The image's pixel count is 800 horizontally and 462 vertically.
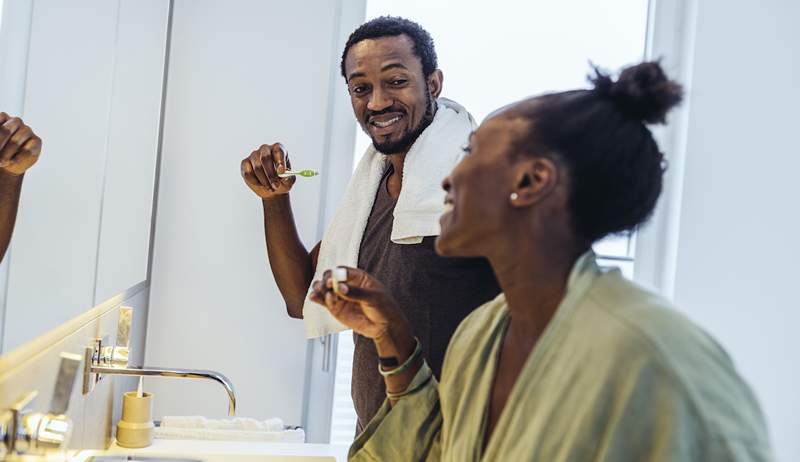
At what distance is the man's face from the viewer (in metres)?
1.51

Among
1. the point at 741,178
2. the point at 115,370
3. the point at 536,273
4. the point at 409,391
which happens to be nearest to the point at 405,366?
the point at 409,391

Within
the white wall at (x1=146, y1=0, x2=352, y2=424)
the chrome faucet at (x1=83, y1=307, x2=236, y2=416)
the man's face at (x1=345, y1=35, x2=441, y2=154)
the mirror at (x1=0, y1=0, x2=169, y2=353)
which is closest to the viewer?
the mirror at (x1=0, y1=0, x2=169, y2=353)

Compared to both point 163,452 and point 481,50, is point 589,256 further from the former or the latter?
point 481,50

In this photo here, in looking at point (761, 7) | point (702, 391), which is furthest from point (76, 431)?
point (761, 7)

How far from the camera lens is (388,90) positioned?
1.51 m

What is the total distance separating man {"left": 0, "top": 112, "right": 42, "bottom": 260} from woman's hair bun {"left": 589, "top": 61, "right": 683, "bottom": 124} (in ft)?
2.10

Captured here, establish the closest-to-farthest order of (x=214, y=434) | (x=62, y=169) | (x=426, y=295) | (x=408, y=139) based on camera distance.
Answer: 1. (x=62, y=169)
2. (x=426, y=295)
3. (x=408, y=139)
4. (x=214, y=434)

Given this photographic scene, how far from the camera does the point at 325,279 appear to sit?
105 cm

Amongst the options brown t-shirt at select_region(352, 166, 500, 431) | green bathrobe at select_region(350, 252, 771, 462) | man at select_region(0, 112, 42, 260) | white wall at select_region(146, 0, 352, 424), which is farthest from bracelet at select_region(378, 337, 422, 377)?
white wall at select_region(146, 0, 352, 424)

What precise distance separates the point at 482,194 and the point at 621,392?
281mm

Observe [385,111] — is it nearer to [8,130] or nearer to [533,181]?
[533,181]

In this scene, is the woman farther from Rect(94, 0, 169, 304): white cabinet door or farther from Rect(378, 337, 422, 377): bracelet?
Rect(94, 0, 169, 304): white cabinet door

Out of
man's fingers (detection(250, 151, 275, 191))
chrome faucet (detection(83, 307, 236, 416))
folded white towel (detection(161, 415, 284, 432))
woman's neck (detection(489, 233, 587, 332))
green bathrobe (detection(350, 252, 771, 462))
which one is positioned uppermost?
man's fingers (detection(250, 151, 275, 191))

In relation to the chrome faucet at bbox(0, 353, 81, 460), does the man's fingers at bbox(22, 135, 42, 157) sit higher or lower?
higher
